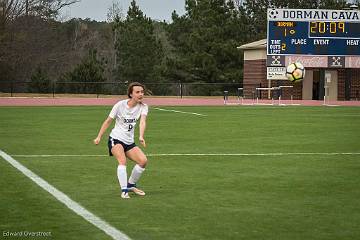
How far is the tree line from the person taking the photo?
70.9 m

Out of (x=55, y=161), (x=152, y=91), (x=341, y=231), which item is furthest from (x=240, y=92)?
(x=341, y=231)

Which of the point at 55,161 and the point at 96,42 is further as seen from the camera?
the point at 96,42

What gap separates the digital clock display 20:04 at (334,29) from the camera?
5159cm

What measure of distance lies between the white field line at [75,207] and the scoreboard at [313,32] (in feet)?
122

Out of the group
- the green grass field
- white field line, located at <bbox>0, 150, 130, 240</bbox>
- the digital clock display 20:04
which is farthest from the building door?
white field line, located at <bbox>0, 150, 130, 240</bbox>

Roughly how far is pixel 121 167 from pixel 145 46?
67.7 m

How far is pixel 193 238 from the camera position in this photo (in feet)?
26.9

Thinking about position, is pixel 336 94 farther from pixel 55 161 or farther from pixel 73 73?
pixel 55 161

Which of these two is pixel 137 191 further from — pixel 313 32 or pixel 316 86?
pixel 316 86

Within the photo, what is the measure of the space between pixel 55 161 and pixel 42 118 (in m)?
17.0

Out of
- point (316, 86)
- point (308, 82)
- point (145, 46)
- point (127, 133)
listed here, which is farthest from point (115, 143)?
point (145, 46)

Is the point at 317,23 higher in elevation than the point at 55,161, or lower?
higher

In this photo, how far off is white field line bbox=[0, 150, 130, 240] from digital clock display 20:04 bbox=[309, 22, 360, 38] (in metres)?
38.7

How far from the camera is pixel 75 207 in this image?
1002 cm
